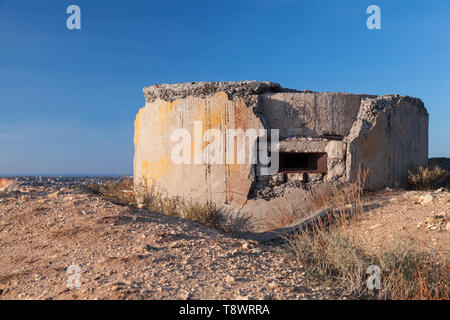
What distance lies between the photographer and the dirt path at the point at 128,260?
2732 mm

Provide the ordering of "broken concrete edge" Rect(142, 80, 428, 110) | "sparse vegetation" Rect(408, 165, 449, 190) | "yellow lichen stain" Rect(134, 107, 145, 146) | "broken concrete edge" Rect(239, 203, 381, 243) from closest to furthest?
"broken concrete edge" Rect(239, 203, 381, 243) → "broken concrete edge" Rect(142, 80, 428, 110) → "sparse vegetation" Rect(408, 165, 449, 190) → "yellow lichen stain" Rect(134, 107, 145, 146)

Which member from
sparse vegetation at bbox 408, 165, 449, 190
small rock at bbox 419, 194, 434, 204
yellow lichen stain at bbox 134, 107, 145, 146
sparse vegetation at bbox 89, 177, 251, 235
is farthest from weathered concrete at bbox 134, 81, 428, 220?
small rock at bbox 419, 194, 434, 204

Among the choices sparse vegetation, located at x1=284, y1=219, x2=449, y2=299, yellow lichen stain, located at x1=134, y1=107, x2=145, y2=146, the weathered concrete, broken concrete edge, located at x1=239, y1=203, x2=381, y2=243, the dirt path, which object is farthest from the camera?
yellow lichen stain, located at x1=134, y1=107, x2=145, y2=146

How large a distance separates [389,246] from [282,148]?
3.29 meters

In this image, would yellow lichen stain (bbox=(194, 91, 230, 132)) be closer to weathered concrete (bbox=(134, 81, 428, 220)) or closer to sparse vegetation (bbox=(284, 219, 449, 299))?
weathered concrete (bbox=(134, 81, 428, 220))

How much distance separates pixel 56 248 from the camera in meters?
3.85

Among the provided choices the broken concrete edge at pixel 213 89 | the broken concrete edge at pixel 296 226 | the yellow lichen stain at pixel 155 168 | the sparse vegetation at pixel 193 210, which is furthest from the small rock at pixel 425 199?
the yellow lichen stain at pixel 155 168

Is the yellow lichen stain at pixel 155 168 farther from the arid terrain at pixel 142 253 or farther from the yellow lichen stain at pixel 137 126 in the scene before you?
the arid terrain at pixel 142 253

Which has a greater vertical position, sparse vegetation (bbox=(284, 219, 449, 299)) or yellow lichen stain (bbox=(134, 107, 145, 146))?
yellow lichen stain (bbox=(134, 107, 145, 146))

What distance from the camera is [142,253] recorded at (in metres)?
3.46

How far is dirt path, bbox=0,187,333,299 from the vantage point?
2732 millimetres

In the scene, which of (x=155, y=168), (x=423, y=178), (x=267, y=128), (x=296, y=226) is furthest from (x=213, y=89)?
(x=423, y=178)

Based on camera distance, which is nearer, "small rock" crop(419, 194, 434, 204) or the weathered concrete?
"small rock" crop(419, 194, 434, 204)

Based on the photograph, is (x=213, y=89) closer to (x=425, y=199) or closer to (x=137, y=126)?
(x=137, y=126)
